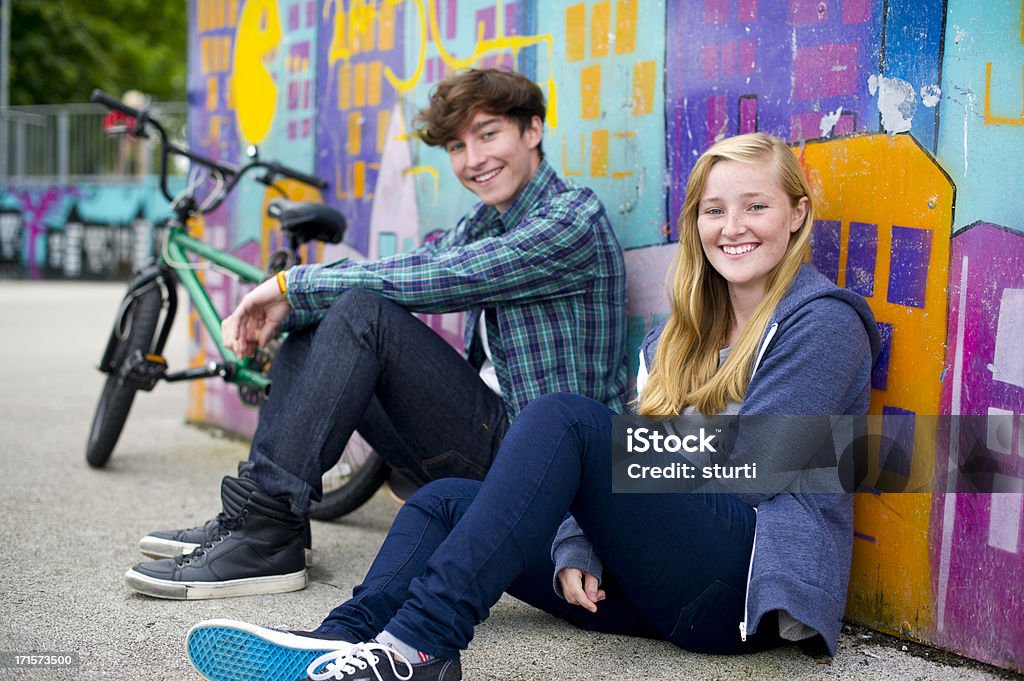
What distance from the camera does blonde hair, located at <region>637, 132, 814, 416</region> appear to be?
2426 millimetres

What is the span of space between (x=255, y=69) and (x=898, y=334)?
3549mm

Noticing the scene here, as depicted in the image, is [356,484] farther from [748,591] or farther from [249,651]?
[748,591]

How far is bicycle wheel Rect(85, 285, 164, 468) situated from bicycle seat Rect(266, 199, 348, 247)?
813 mm

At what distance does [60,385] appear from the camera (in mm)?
6801

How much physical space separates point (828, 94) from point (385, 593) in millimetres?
1623

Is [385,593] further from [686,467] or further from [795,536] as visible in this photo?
[795,536]

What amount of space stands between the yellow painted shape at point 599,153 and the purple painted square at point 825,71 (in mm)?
767

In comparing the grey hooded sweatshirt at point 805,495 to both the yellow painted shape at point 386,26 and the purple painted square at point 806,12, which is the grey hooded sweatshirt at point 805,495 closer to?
the purple painted square at point 806,12

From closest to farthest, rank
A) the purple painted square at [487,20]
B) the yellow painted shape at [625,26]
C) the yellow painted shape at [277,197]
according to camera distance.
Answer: the yellow painted shape at [625,26] → the purple painted square at [487,20] → the yellow painted shape at [277,197]

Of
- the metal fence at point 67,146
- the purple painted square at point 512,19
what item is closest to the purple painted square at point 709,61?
the purple painted square at point 512,19

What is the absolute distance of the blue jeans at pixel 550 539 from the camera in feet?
6.79

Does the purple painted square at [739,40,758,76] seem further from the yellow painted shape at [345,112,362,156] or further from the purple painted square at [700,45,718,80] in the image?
the yellow painted shape at [345,112,362,156]

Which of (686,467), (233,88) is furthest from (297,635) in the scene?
(233,88)

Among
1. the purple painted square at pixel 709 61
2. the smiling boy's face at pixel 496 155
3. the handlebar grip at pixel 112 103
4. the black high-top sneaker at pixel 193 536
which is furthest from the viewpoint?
the handlebar grip at pixel 112 103
